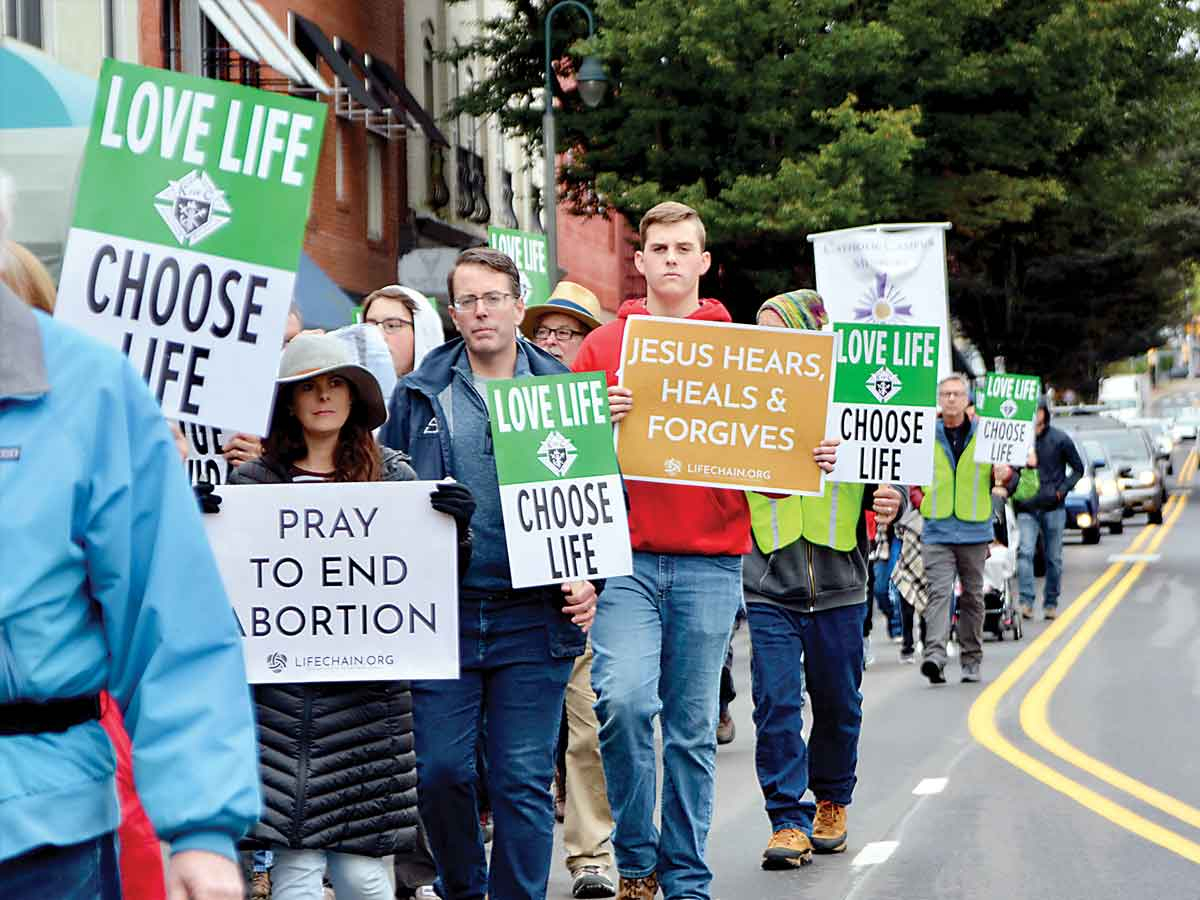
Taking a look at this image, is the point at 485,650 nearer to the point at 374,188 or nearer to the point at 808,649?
the point at 808,649

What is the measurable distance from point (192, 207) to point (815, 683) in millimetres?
3696

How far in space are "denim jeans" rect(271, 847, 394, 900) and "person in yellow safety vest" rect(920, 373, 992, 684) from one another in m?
9.91

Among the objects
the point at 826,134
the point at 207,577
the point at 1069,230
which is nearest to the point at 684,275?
the point at 207,577

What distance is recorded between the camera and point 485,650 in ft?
20.6

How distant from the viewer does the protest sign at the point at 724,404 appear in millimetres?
7348

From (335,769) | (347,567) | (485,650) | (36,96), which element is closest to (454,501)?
(347,567)

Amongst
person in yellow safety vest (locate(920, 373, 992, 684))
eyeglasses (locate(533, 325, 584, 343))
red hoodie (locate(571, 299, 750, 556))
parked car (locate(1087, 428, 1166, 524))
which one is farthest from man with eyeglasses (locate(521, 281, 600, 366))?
parked car (locate(1087, 428, 1166, 524))

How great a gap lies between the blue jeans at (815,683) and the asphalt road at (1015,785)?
1.03ft

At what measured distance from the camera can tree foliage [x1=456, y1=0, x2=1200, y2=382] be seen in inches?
1165

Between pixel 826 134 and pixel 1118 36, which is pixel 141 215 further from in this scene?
pixel 1118 36

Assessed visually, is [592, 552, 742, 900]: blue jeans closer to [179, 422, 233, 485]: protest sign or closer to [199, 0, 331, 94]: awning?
[179, 422, 233, 485]: protest sign

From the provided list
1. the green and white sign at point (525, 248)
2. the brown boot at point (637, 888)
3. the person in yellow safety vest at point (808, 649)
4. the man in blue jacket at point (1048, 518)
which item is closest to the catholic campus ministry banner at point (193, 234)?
the brown boot at point (637, 888)

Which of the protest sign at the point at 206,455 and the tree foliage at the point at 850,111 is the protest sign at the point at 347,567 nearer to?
the protest sign at the point at 206,455

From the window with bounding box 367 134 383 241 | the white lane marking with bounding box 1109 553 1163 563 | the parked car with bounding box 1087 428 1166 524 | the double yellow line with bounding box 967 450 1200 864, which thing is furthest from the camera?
the parked car with bounding box 1087 428 1166 524
